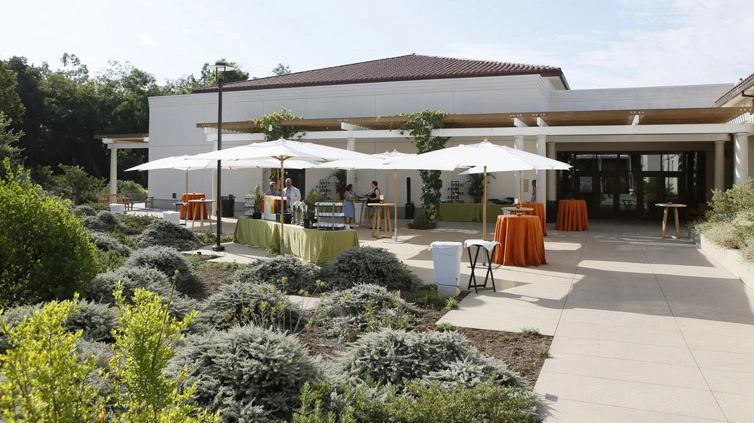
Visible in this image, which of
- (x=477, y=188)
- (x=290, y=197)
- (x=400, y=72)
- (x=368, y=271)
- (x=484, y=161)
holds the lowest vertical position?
(x=368, y=271)

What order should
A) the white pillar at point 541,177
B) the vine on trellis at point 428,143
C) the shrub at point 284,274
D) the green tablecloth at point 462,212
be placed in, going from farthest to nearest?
the green tablecloth at point 462,212 < the vine on trellis at point 428,143 < the white pillar at point 541,177 < the shrub at point 284,274

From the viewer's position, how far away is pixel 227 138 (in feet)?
78.6

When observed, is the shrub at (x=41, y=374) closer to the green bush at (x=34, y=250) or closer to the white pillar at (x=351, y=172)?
the green bush at (x=34, y=250)

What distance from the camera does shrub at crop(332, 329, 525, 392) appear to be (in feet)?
15.2

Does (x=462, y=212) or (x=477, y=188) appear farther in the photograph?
(x=477, y=188)

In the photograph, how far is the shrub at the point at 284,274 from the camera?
350 inches

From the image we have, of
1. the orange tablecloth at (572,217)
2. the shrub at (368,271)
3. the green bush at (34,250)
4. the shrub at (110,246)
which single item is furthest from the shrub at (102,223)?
the orange tablecloth at (572,217)

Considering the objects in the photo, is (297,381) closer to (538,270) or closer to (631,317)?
(631,317)

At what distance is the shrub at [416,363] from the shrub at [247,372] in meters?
0.46

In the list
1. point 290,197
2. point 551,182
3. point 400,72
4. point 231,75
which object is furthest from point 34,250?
point 231,75

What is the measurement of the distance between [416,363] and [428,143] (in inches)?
635

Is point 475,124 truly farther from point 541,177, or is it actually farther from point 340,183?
point 340,183

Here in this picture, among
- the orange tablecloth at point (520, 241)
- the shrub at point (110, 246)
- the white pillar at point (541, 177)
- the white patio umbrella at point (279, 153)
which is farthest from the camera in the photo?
the white pillar at point (541, 177)

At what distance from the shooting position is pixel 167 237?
45.1 feet
